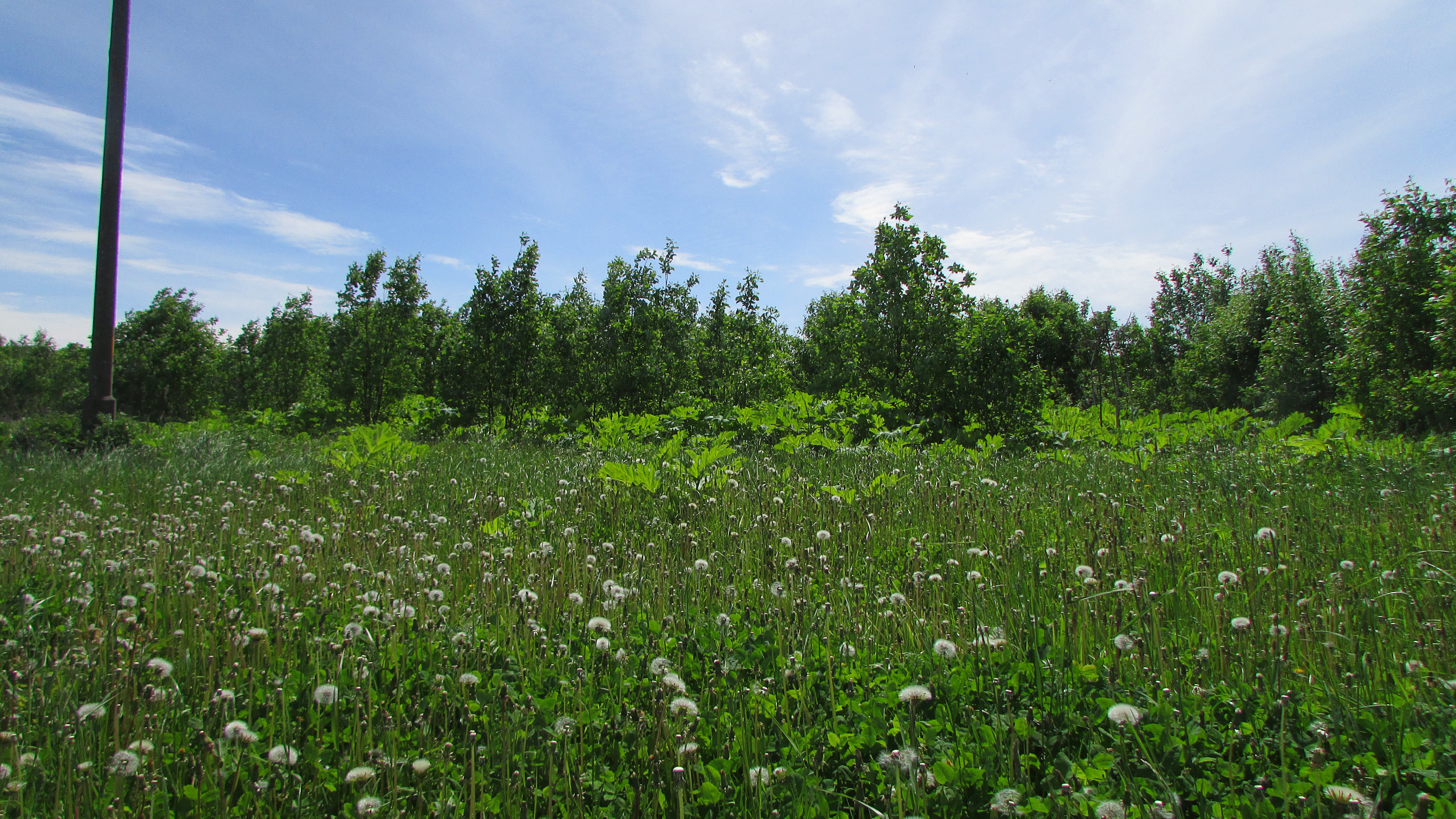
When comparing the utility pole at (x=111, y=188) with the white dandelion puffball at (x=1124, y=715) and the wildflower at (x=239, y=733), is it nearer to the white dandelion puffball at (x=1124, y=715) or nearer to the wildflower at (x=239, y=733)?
the wildflower at (x=239, y=733)

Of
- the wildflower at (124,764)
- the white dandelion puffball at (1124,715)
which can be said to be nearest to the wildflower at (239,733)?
the wildflower at (124,764)

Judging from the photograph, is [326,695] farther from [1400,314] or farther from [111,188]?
[1400,314]

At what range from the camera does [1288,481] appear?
19.1 ft

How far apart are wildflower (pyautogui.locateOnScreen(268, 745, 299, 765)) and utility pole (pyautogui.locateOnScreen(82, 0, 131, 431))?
14315 mm

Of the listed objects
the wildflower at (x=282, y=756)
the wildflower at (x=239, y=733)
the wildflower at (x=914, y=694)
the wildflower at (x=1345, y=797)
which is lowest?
the wildflower at (x=282, y=756)

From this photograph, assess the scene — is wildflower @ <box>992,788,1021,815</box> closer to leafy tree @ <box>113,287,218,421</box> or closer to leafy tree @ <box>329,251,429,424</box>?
leafy tree @ <box>329,251,429,424</box>

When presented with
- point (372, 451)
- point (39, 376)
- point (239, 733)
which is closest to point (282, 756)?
point (239, 733)

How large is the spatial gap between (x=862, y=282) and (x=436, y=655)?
515 inches

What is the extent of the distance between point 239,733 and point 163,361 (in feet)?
120

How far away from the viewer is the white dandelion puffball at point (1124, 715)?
1554 mm

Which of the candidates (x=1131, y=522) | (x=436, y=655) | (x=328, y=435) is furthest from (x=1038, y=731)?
(x=328, y=435)

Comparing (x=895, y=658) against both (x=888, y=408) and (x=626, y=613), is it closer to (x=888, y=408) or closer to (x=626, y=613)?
(x=626, y=613)

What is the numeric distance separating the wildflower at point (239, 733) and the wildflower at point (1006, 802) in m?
1.86

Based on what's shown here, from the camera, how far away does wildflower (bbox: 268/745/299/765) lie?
1604mm
